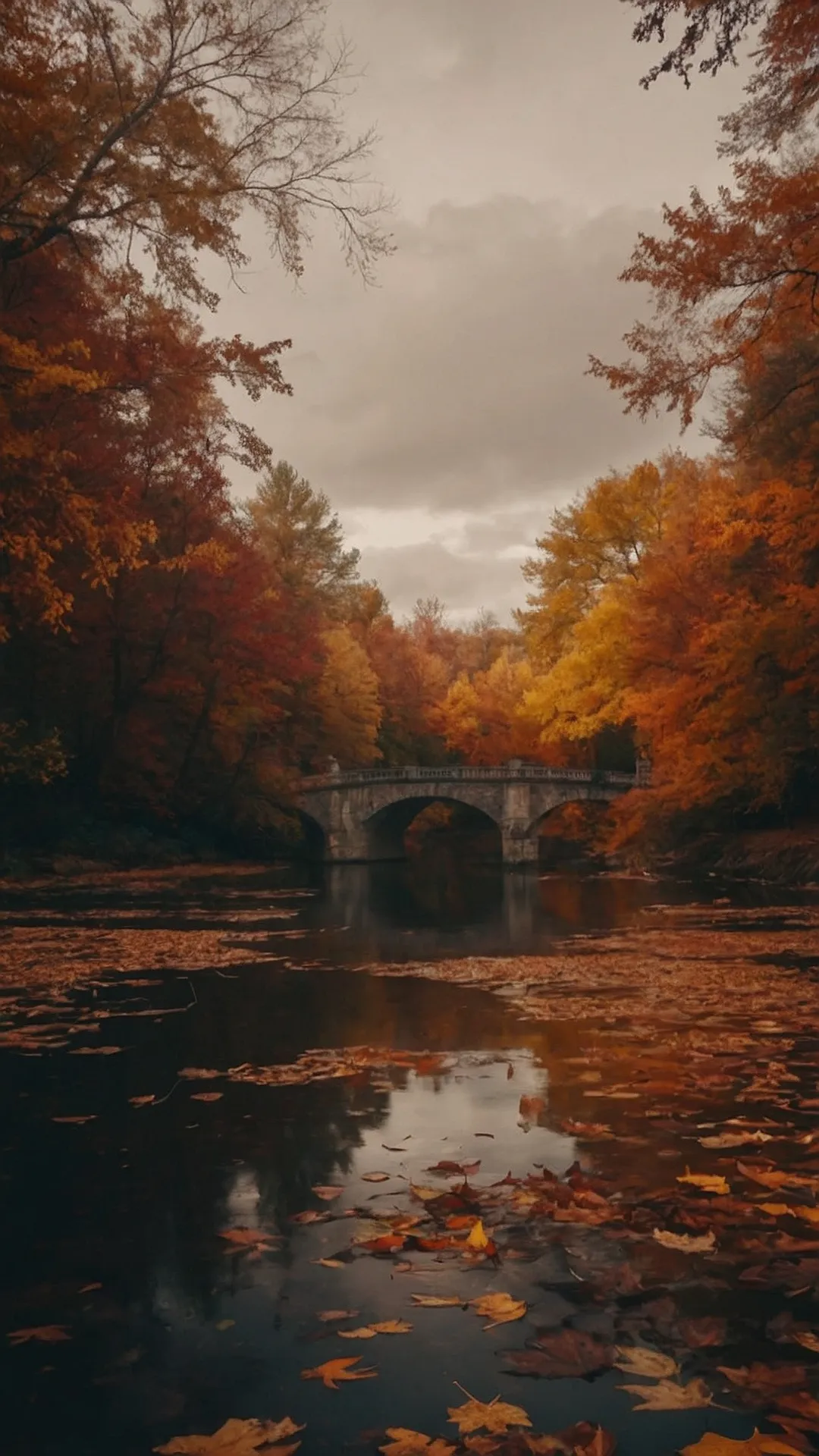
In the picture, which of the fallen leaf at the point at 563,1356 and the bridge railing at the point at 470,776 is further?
the bridge railing at the point at 470,776

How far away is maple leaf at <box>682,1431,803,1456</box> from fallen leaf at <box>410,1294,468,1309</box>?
0.90 m

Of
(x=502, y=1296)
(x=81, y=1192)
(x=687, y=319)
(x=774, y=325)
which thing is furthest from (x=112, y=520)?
(x=502, y=1296)

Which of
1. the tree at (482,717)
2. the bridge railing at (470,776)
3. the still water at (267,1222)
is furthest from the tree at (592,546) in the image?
the still water at (267,1222)

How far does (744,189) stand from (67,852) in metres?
21.2

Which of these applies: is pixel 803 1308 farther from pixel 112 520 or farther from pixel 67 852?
pixel 67 852

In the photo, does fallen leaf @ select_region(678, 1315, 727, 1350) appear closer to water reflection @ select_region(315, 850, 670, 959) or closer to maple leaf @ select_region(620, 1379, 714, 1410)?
maple leaf @ select_region(620, 1379, 714, 1410)

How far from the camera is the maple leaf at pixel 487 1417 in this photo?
257 cm

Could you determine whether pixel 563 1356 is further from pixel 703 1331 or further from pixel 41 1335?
pixel 41 1335

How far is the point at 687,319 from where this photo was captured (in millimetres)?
11570

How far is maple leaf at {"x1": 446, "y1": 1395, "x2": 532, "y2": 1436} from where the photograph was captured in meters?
2.57

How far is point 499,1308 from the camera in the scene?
3176 millimetres

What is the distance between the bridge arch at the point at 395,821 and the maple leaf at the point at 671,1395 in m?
45.3

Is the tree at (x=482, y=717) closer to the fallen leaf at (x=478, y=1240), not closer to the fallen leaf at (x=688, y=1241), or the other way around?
the fallen leaf at (x=688, y=1241)

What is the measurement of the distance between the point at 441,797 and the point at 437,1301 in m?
46.5
